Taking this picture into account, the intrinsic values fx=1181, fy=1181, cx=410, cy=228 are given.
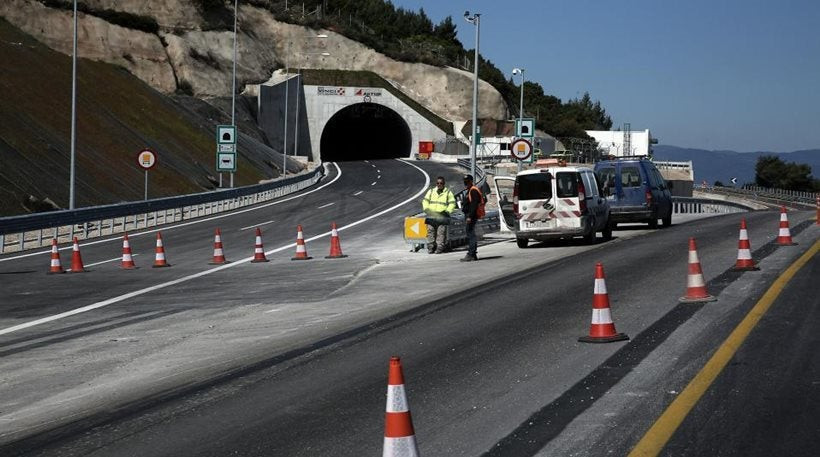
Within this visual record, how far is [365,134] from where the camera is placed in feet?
444

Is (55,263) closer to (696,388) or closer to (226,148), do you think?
(696,388)

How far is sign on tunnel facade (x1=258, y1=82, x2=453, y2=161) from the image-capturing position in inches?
4345

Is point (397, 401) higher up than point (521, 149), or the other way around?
point (521, 149)

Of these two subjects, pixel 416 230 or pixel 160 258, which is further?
pixel 416 230

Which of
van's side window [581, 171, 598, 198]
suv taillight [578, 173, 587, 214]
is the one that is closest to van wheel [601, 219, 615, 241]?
van's side window [581, 171, 598, 198]

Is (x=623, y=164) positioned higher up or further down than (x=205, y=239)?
higher up

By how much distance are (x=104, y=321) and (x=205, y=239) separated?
19509 millimetres

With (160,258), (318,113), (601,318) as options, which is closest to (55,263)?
(160,258)

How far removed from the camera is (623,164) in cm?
3366

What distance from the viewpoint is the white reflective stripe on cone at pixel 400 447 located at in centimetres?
602

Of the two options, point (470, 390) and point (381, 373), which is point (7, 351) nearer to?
point (381, 373)

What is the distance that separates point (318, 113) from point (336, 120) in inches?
358

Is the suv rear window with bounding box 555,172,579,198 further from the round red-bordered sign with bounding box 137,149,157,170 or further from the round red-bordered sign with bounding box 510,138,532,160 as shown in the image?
the round red-bordered sign with bounding box 137,149,157,170

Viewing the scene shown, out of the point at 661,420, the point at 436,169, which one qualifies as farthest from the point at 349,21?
the point at 661,420
